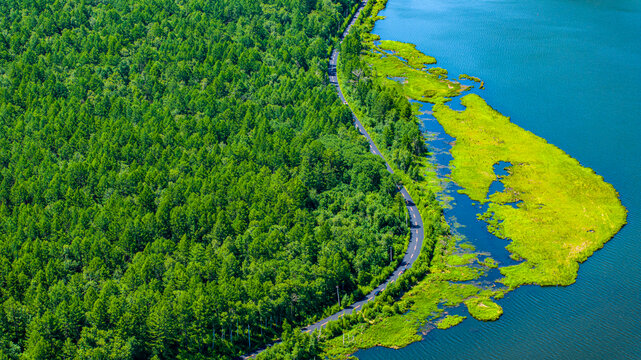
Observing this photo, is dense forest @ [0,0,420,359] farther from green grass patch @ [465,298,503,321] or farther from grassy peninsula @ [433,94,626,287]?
grassy peninsula @ [433,94,626,287]

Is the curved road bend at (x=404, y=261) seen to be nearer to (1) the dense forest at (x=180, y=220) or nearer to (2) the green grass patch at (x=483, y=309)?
(1) the dense forest at (x=180, y=220)

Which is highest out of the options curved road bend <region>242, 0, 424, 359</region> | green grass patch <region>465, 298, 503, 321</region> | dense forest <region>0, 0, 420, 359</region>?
dense forest <region>0, 0, 420, 359</region>

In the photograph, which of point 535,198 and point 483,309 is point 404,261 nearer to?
point 483,309

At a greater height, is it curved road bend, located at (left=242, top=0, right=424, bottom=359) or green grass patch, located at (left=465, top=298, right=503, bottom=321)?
curved road bend, located at (left=242, top=0, right=424, bottom=359)

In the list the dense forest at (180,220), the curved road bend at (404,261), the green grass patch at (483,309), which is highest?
the dense forest at (180,220)

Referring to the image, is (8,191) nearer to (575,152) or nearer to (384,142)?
(384,142)

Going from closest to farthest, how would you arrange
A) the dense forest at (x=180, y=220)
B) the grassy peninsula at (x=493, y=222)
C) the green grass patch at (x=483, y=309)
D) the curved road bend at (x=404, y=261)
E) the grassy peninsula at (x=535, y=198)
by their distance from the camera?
the dense forest at (x=180, y=220), the curved road bend at (x=404, y=261), the grassy peninsula at (x=493, y=222), the green grass patch at (x=483, y=309), the grassy peninsula at (x=535, y=198)

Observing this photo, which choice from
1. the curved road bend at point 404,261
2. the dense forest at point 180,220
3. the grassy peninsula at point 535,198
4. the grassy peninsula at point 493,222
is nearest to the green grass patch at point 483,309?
the grassy peninsula at point 493,222

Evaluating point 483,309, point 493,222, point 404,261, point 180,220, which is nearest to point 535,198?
point 493,222

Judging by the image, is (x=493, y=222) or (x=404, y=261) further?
(x=493, y=222)

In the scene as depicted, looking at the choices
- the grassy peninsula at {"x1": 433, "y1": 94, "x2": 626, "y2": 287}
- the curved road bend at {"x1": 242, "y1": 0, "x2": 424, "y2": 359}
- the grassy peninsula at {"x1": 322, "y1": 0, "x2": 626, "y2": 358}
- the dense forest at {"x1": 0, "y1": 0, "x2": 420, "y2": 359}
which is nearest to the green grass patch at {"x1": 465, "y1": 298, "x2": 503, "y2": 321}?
the grassy peninsula at {"x1": 322, "y1": 0, "x2": 626, "y2": 358}
